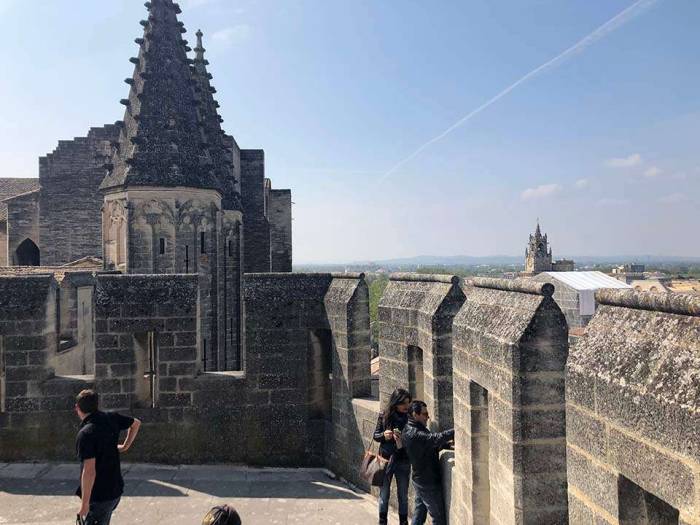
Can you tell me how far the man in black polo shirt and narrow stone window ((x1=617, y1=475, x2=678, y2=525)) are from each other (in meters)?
3.78

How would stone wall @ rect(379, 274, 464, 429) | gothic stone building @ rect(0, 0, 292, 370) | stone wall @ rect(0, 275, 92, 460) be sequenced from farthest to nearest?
1. gothic stone building @ rect(0, 0, 292, 370)
2. stone wall @ rect(0, 275, 92, 460)
3. stone wall @ rect(379, 274, 464, 429)

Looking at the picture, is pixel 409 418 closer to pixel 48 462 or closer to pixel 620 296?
pixel 620 296

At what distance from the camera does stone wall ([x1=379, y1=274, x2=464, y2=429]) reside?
5668mm

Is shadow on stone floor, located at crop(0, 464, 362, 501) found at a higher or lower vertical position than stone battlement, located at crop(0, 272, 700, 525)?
lower

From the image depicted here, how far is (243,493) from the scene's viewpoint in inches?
271

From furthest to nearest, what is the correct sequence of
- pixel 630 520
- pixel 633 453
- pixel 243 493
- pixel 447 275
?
pixel 243 493 → pixel 447 275 → pixel 630 520 → pixel 633 453

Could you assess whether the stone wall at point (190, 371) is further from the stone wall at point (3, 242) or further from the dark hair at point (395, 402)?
the stone wall at point (3, 242)

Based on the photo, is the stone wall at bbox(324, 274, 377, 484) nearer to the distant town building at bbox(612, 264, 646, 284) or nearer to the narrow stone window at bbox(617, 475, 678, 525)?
the narrow stone window at bbox(617, 475, 678, 525)

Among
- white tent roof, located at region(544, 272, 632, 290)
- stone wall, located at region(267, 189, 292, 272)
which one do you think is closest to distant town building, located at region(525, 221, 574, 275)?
white tent roof, located at region(544, 272, 632, 290)

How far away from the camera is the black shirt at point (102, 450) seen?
4.38 m

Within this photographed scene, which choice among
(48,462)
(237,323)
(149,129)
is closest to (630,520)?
(48,462)

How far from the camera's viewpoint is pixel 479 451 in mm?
4660

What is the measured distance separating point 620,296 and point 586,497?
3.54ft

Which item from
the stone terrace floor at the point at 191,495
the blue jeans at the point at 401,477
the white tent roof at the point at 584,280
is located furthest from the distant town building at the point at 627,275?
the blue jeans at the point at 401,477
